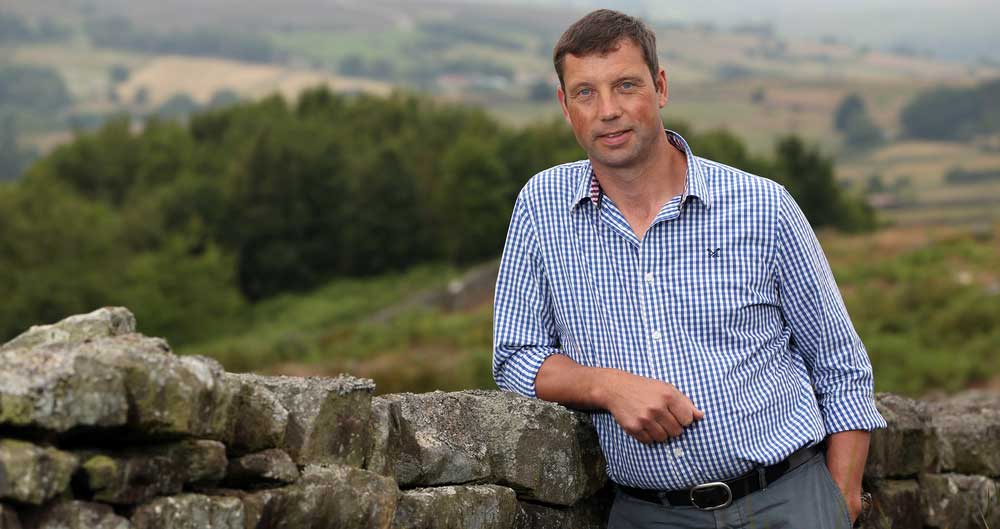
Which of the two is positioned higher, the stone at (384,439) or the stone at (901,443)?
the stone at (384,439)

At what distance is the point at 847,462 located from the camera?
14.5ft

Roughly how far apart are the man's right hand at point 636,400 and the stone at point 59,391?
5.44 feet

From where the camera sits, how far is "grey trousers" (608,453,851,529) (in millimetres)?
4227

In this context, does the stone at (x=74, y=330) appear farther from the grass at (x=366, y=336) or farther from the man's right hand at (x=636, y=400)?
the grass at (x=366, y=336)

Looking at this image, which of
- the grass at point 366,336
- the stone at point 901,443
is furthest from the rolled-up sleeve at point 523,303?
the grass at point 366,336

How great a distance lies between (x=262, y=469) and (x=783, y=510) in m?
1.73

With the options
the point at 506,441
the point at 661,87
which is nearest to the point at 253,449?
the point at 506,441

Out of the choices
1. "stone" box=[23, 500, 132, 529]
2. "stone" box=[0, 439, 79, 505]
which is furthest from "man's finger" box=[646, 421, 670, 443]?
"stone" box=[0, 439, 79, 505]

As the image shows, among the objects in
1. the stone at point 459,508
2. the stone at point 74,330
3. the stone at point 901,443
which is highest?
the stone at point 74,330

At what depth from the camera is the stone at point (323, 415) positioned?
151 inches

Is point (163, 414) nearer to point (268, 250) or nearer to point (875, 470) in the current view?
point (875, 470)

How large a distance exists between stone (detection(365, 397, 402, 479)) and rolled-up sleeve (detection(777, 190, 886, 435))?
138 cm

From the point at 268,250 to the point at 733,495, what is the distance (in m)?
70.8

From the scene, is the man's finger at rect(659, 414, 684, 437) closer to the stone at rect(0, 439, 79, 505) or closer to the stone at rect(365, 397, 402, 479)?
the stone at rect(365, 397, 402, 479)
